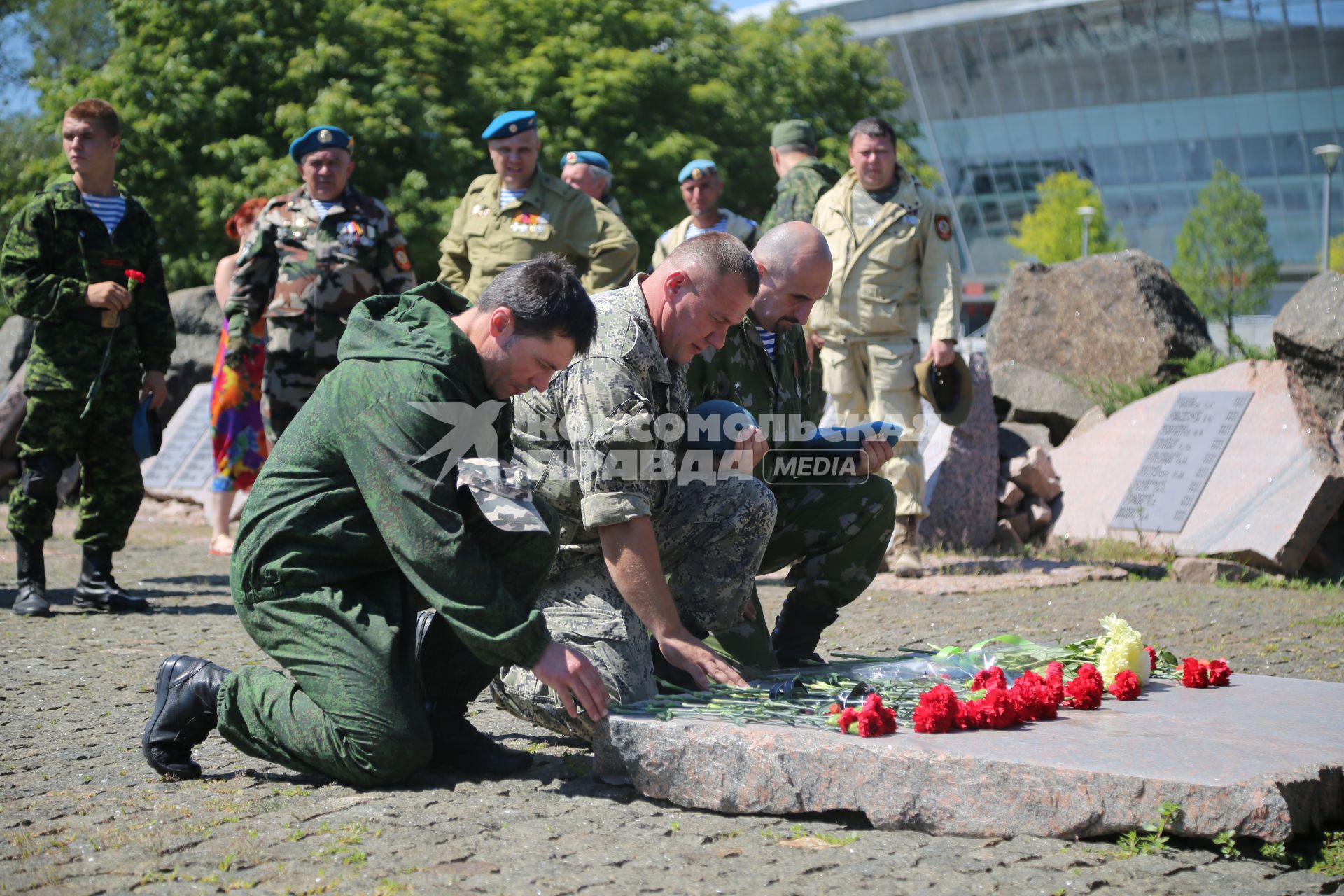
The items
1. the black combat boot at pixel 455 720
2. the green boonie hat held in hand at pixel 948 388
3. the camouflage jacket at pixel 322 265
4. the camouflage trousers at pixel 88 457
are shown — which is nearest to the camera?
the black combat boot at pixel 455 720

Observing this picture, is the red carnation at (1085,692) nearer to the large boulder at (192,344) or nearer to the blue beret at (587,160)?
the blue beret at (587,160)

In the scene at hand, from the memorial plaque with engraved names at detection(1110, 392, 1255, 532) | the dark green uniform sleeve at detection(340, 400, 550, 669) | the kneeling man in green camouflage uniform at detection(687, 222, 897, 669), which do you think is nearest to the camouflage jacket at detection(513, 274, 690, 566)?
the dark green uniform sleeve at detection(340, 400, 550, 669)

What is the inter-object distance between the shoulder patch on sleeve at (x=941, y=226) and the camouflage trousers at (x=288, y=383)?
11.3 feet

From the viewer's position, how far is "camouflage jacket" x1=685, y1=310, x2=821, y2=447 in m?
4.71

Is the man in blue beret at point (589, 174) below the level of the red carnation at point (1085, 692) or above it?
above

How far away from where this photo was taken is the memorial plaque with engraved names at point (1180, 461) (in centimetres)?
879

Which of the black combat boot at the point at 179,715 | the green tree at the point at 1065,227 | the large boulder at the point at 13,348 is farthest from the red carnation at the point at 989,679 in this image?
the green tree at the point at 1065,227

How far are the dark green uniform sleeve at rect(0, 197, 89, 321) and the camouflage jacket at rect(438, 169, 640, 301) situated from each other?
212cm

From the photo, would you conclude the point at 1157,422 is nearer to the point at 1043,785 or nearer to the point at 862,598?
the point at 862,598

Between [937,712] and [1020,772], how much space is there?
0.39 metres

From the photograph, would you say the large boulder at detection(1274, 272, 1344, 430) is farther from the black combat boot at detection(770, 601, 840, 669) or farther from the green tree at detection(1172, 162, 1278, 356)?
the green tree at detection(1172, 162, 1278, 356)

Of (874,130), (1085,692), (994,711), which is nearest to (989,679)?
(1085,692)

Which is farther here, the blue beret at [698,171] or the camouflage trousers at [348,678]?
the blue beret at [698,171]

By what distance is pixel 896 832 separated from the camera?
3.01 m
